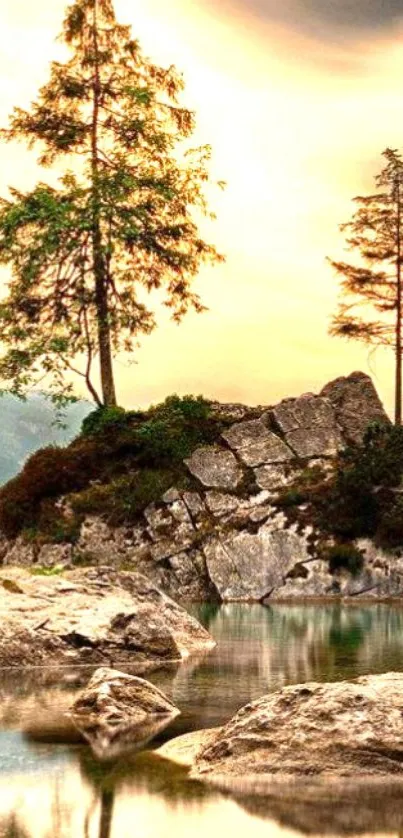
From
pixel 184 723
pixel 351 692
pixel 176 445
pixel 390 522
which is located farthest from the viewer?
pixel 176 445

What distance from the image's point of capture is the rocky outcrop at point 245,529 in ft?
131

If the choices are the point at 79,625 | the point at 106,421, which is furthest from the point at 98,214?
the point at 79,625

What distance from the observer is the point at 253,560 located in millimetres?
40688

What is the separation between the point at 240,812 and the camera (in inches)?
311

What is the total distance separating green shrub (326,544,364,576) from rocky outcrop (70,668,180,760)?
27.6 meters

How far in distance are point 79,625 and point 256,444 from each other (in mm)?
29523

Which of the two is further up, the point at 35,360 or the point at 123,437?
the point at 35,360

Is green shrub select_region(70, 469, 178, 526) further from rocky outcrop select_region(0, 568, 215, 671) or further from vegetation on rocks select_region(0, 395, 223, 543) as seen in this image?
rocky outcrop select_region(0, 568, 215, 671)

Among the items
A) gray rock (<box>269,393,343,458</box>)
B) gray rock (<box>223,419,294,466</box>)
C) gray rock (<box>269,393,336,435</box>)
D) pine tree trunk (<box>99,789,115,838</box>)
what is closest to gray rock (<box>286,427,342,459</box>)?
gray rock (<box>269,393,343,458</box>)

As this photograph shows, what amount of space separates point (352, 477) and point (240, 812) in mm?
34653

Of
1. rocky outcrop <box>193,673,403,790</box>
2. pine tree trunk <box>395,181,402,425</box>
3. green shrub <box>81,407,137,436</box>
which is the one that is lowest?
rocky outcrop <box>193,673,403,790</box>

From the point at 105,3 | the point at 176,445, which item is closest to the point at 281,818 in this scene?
the point at 176,445

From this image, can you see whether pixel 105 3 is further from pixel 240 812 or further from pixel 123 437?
pixel 240 812

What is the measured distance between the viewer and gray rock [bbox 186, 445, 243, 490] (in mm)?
44756
